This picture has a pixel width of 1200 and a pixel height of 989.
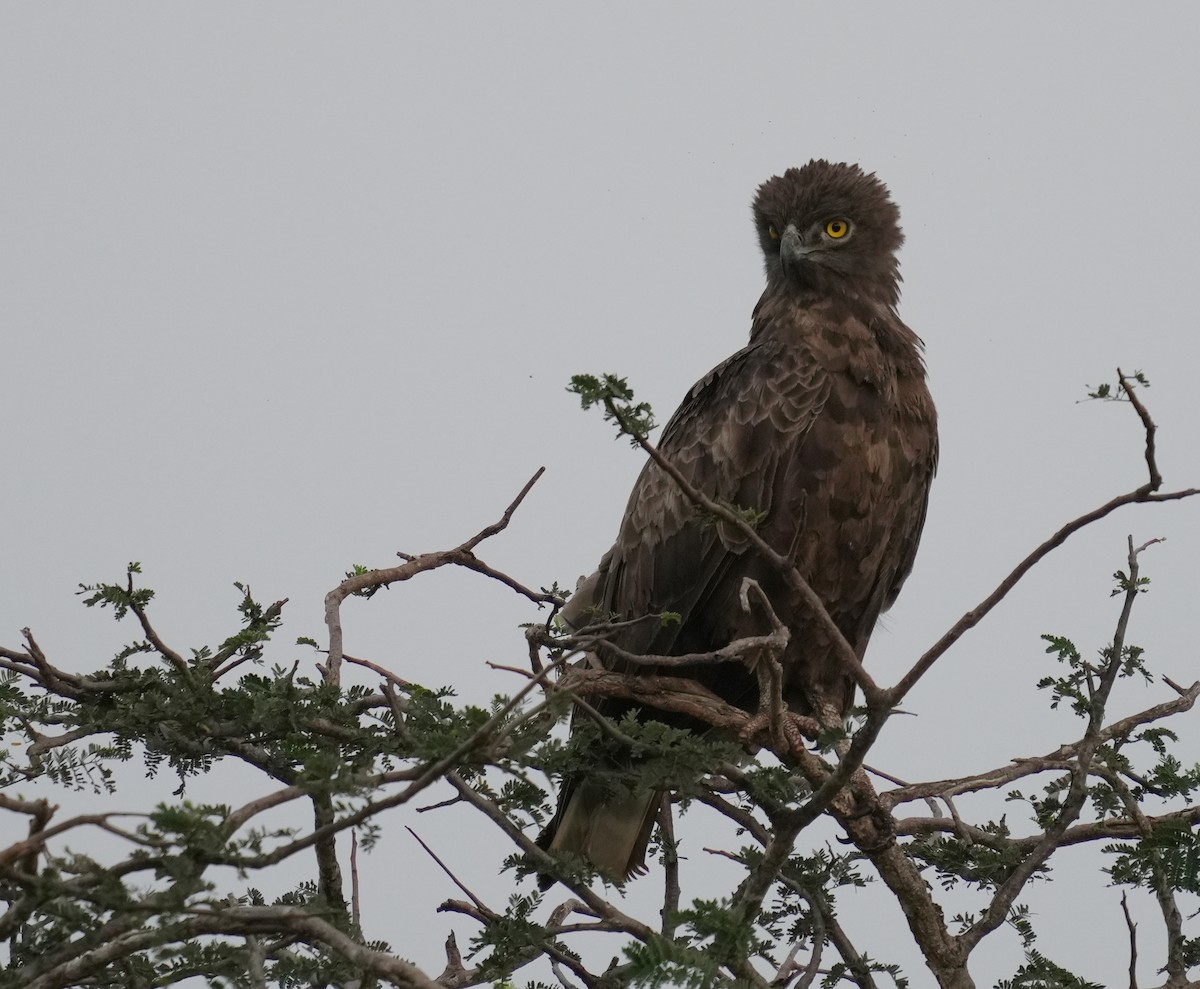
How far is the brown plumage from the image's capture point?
6066 mm

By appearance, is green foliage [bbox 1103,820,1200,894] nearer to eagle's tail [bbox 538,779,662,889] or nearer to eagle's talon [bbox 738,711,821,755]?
eagle's talon [bbox 738,711,821,755]

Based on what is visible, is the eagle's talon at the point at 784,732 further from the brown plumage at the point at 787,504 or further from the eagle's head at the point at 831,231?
the eagle's head at the point at 831,231

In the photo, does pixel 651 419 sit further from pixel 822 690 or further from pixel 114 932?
pixel 822 690

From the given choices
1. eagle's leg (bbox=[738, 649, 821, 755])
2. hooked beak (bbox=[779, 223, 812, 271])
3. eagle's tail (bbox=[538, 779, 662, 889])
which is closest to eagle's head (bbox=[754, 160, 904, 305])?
hooked beak (bbox=[779, 223, 812, 271])

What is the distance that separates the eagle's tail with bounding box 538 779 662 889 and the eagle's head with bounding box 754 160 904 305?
2.75 meters

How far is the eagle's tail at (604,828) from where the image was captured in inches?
249

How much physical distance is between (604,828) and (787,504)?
5.85ft

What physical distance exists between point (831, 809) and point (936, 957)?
2.06 feet

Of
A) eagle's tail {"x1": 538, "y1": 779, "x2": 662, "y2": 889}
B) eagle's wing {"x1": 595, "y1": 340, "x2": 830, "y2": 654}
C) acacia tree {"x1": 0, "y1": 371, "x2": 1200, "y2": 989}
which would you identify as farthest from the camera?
eagle's tail {"x1": 538, "y1": 779, "x2": 662, "y2": 889}

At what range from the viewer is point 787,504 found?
19.8 feet

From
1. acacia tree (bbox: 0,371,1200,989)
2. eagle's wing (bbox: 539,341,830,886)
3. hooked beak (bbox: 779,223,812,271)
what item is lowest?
acacia tree (bbox: 0,371,1200,989)

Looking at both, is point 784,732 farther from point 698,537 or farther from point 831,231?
point 831,231

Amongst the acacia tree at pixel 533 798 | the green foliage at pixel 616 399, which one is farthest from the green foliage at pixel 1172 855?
the green foliage at pixel 616 399

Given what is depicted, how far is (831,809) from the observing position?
5.00 meters
